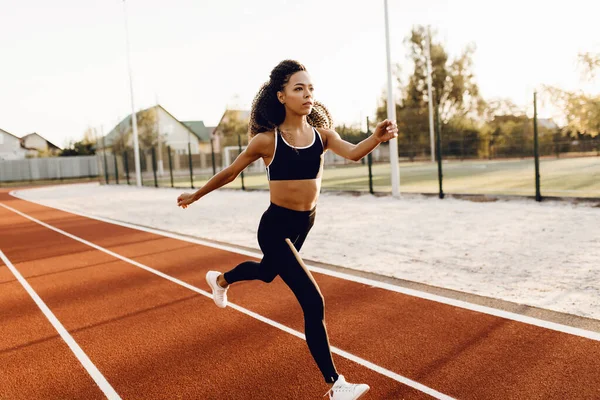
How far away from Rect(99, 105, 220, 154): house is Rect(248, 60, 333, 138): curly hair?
2874cm

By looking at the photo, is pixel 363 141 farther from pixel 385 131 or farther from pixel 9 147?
pixel 9 147

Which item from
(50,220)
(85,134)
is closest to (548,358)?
(50,220)

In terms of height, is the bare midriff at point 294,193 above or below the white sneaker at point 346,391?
above

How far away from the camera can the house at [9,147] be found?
68.8 m

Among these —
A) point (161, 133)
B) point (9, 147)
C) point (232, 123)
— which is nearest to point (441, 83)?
point (232, 123)

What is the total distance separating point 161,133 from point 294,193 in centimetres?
5638

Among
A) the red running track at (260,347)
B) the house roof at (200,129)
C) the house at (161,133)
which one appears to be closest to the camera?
the red running track at (260,347)

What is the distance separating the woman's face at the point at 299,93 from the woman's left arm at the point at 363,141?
327 millimetres

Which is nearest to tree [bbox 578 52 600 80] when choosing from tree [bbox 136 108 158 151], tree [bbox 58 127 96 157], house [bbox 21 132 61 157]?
tree [bbox 136 108 158 151]

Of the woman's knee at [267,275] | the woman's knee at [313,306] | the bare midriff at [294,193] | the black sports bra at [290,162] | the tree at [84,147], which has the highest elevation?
the tree at [84,147]

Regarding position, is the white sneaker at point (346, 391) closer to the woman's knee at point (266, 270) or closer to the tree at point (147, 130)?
the woman's knee at point (266, 270)

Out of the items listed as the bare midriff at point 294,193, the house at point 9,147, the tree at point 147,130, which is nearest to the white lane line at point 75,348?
the bare midriff at point 294,193

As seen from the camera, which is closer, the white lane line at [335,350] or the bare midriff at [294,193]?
the bare midriff at [294,193]

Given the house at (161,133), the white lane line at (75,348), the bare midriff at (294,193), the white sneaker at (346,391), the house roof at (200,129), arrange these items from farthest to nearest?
the house roof at (200,129)
the house at (161,133)
the white lane line at (75,348)
the bare midriff at (294,193)
the white sneaker at (346,391)
